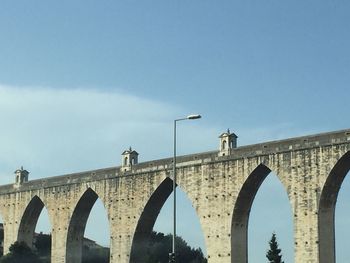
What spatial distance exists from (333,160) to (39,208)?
39.5 metres

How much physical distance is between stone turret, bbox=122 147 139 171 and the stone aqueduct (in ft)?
0.37

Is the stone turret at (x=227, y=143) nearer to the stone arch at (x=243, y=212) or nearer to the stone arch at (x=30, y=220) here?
the stone arch at (x=243, y=212)

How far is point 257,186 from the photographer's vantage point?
228 ft

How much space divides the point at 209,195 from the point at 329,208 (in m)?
11.7

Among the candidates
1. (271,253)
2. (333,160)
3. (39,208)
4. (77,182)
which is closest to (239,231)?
(271,253)

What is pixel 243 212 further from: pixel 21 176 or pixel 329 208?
pixel 21 176

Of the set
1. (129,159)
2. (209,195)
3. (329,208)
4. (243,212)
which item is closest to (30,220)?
(129,159)

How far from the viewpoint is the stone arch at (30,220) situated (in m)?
89.8

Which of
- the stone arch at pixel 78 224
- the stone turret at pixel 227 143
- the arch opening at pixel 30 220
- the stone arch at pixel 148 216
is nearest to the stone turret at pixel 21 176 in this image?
the arch opening at pixel 30 220

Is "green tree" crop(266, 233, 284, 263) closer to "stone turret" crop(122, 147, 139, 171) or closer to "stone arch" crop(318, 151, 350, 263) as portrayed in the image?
"stone arch" crop(318, 151, 350, 263)

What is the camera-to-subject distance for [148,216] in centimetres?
7812

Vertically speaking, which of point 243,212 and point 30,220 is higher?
point 30,220

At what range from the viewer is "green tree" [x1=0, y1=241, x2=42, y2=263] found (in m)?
85.7

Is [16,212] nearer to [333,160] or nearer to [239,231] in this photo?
[239,231]
